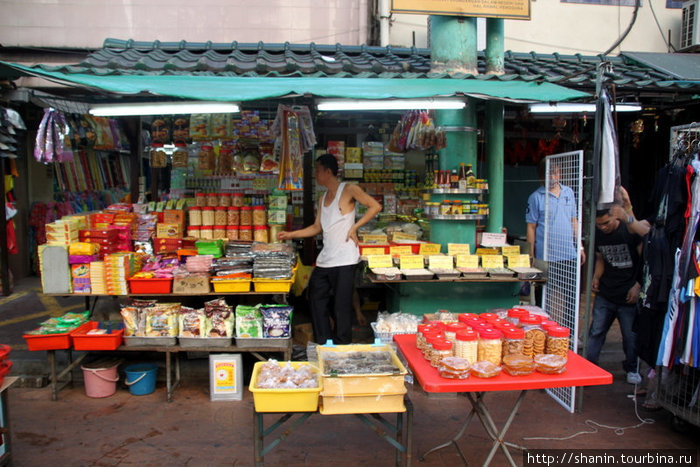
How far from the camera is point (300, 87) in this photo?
168 inches

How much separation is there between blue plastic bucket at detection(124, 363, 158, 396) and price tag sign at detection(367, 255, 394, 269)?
8.00ft

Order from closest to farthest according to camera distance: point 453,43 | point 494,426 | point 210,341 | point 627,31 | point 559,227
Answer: point 494,426
point 210,341
point 559,227
point 453,43
point 627,31

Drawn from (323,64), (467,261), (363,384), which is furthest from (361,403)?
(323,64)

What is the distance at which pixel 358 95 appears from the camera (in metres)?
4.08

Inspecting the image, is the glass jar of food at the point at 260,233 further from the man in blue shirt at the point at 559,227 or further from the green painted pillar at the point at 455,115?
the man in blue shirt at the point at 559,227

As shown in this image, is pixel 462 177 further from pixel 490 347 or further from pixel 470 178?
pixel 490 347

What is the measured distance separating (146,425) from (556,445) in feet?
11.2

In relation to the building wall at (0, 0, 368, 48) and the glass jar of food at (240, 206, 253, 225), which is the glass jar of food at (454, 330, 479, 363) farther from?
the building wall at (0, 0, 368, 48)

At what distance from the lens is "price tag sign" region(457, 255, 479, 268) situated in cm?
525

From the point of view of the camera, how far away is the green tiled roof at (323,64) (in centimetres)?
539

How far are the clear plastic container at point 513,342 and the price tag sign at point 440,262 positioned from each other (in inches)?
81.3

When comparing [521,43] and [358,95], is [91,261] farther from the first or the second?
[521,43]

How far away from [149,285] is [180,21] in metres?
5.79

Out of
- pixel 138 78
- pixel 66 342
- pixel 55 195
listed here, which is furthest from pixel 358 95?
pixel 55 195
